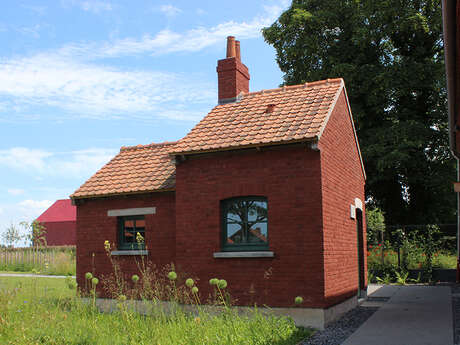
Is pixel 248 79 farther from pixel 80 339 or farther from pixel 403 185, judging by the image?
pixel 403 185

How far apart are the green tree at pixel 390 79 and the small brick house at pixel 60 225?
29508 millimetres

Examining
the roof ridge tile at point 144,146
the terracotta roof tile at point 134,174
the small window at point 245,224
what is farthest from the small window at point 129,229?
the small window at point 245,224

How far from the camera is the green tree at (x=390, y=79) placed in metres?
24.4

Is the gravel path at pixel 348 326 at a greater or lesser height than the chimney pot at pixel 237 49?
lesser

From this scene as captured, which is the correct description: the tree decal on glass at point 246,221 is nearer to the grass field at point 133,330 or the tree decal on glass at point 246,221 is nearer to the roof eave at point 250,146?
the roof eave at point 250,146

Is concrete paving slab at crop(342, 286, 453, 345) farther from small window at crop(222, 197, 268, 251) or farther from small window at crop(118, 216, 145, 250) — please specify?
small window at crop(118, 216, 145, 250)

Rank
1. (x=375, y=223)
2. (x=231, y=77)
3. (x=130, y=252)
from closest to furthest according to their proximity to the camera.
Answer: (x=130, y=252), (x=231, y=77), (x=375, y=223)

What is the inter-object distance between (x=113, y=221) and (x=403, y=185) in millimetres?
19117

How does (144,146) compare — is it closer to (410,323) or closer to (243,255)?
(243,255)

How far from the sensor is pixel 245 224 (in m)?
11.0

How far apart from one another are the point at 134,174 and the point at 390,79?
1568cm

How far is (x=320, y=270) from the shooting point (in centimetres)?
1003

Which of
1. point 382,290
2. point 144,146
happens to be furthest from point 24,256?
point 382,290

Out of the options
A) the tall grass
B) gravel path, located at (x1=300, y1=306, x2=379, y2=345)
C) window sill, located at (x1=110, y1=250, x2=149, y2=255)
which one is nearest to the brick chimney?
window sill, located at (x1=110, y1=250, x2=149, y2=255)
